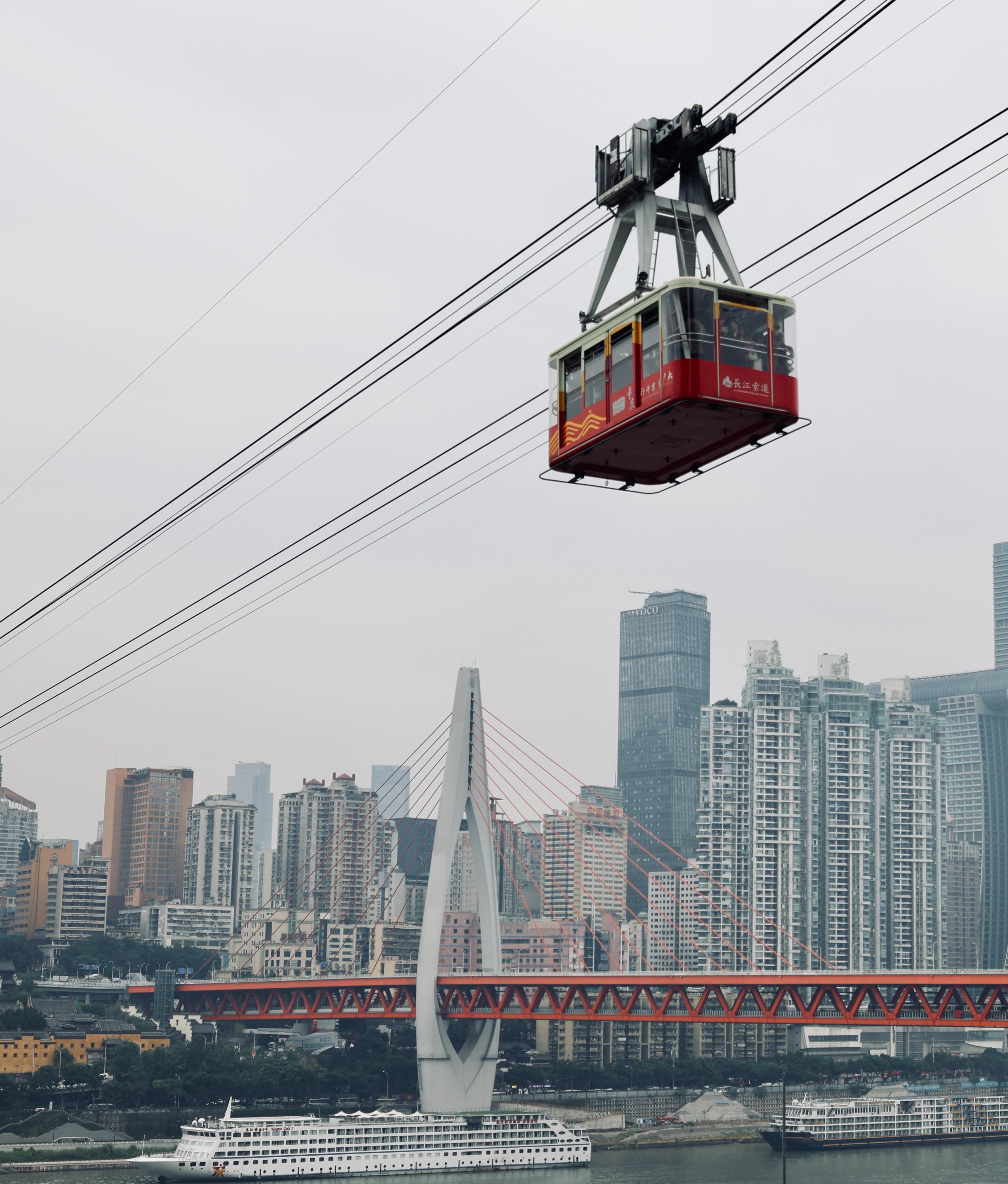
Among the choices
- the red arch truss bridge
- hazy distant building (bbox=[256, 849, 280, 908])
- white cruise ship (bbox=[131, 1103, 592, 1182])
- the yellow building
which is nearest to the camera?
the red arch truss bridge

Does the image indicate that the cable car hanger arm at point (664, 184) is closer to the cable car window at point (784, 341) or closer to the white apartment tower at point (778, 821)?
the cable car window at point (784, 341)

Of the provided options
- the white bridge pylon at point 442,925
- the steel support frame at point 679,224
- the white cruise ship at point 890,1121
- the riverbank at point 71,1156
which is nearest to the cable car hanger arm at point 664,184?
the steel support frame at point 679,224

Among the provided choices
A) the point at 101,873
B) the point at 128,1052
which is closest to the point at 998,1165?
the point at 128,1052

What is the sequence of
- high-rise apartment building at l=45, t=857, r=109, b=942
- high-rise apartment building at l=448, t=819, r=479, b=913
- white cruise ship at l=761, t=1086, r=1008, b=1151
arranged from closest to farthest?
white cruise ship at l=761, t=1086, r=1008, b=1151, high-rise apartment building at l=45, t=857, r=109, b=942, high-rise apartment building at l=448, t=819, r=479, b=913

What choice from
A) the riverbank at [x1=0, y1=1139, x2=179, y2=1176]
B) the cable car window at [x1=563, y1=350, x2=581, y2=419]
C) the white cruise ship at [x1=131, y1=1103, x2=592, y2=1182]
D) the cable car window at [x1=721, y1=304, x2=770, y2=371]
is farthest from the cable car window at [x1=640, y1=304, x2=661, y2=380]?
the riverbank at [x1=0, y1=1139, x2=179, y2=1176]

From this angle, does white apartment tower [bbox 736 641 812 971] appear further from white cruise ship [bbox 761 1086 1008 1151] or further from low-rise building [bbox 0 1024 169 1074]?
low-rise building [bbox 0 1024 169 1074]
